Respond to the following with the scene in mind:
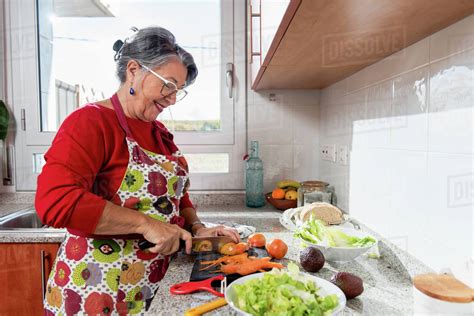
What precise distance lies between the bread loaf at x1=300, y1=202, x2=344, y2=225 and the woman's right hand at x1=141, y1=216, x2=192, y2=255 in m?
0.45

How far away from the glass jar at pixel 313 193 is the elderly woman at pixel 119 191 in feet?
1.74

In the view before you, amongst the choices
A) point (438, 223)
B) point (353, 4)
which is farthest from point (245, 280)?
point (353, 4)

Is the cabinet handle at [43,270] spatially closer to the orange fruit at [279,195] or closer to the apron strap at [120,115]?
the apron strap at [120,115]

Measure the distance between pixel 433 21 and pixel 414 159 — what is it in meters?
0.33

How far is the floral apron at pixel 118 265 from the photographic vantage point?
3.18 ft

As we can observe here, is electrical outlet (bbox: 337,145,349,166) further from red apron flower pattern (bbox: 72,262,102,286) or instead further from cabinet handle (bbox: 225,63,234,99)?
red apron flower pattern (bbox: 72,262,102,286)

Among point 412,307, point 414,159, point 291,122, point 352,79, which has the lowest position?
point 412,307

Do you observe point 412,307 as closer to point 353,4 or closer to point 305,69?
point 353,4

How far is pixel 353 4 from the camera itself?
0.68m

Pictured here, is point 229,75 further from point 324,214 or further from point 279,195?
point 324,214

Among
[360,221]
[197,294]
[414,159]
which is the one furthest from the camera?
[360,221]

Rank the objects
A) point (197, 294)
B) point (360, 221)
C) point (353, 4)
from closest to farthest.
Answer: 1. point (353, 4)
2. point (197, 294)
3. point (360, 221)

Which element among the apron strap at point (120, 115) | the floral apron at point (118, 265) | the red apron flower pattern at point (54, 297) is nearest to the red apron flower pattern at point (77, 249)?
the floral apron at point (118, 265)

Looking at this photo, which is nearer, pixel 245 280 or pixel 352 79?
pixel 245 280
